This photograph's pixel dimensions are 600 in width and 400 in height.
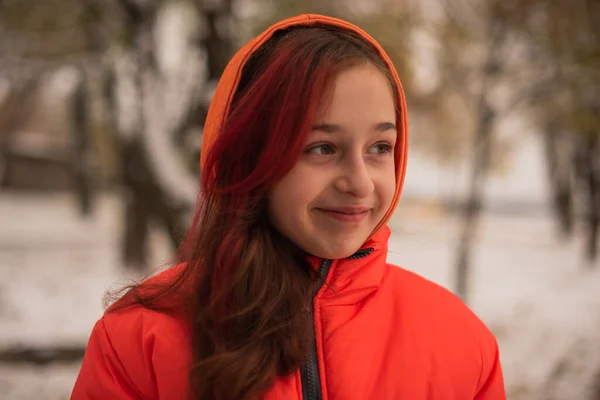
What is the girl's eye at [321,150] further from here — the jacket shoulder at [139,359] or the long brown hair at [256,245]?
the jacket shoulder at [139,359]

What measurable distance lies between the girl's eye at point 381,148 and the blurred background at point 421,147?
97 cm

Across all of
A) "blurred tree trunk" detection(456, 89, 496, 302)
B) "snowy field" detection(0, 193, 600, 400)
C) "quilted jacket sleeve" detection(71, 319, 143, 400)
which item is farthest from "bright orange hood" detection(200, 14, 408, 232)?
"blurred tree trunk" detection(456, 89, 496, 302)

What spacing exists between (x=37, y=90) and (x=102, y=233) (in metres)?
1.15

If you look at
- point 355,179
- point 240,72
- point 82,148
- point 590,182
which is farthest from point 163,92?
point 590,182

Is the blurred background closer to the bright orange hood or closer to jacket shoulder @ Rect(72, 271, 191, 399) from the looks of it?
the bright orange hood

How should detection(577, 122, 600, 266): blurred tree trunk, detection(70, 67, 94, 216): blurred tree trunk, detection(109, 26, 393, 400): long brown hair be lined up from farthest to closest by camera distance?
detection(70, 67, 94, 216): blurred tree trunk
detection(577, 122, 600, 266): blurred tree trunk
detection(109, 26, 393, 400): long brown hair

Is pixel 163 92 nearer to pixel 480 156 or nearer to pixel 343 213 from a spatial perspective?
pixel 480 156

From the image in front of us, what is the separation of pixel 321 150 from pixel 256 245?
0.13m

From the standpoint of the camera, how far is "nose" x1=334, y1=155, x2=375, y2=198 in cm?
54

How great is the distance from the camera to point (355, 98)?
547 mm

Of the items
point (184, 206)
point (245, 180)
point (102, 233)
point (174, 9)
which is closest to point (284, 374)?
point (245, 180)

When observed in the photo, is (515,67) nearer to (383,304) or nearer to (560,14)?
(560,14)

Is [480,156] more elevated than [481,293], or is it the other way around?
[480,156]

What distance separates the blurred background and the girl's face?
99cm
